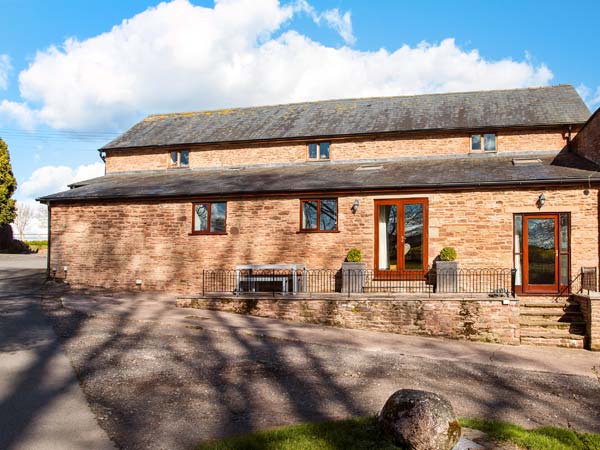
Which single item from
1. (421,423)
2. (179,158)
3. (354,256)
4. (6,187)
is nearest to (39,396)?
(421,423)

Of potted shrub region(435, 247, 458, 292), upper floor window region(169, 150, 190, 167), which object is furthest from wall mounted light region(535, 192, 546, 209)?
upper floor window region(169, 150, 190, 167)

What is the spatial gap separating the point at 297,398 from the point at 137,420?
7.56ft

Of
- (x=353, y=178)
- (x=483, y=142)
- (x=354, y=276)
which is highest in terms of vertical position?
(x=483, y=142)

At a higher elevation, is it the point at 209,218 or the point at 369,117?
the point at 369,117

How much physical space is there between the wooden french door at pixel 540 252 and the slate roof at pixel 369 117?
5.36 meters

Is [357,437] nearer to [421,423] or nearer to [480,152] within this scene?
[421,423]

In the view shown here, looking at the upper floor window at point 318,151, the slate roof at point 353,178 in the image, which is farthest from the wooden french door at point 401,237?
the upper floor window at point 318,151

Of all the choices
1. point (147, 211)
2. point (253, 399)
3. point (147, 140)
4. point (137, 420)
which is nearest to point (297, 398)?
point (253, 399)

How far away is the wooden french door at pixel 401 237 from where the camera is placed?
15.1 metres

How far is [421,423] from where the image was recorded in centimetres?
533

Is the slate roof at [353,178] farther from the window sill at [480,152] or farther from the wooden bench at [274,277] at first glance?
the wooden bench at [274,277]

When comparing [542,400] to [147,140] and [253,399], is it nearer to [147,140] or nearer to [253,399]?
[253,399]

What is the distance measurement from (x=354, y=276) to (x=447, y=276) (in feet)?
8.82

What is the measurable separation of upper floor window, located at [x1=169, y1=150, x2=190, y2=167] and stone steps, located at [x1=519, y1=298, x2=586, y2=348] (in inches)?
601
